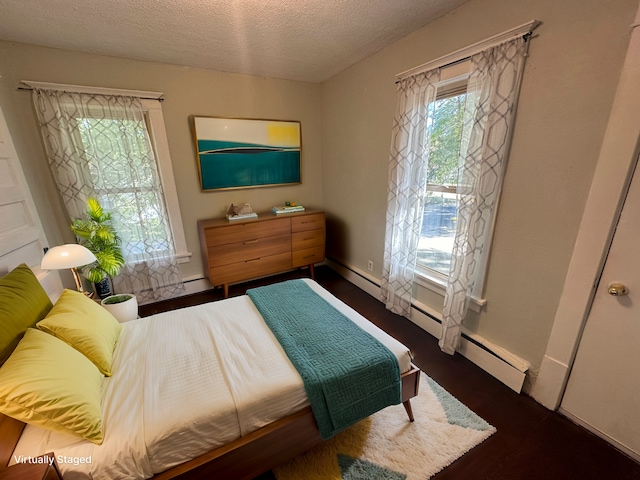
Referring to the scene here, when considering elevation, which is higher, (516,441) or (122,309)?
(122,309)

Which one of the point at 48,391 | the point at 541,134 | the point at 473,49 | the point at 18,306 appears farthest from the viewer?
the point at 473,49

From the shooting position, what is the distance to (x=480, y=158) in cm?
162

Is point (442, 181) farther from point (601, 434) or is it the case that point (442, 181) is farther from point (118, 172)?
point (118, 172)

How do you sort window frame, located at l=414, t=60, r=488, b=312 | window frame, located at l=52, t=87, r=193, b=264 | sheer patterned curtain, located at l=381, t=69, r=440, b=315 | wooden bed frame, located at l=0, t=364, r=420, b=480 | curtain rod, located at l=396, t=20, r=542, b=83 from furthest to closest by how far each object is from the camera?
window frame, located at l=52, t=87, r=193, b=264, sheer patterned curtain, located at l=381, t=69, r=440, b=315, window frame, located at l=414, t=60, r=488, b=312, curtain rod, located at l=396, t=20, r=542, b=83, wooden bed frame, located at l=0, t=364, r=420, b=480

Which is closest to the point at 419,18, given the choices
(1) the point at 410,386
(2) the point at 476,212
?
(2) the point at 476,212

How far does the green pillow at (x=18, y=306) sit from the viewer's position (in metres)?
1.05

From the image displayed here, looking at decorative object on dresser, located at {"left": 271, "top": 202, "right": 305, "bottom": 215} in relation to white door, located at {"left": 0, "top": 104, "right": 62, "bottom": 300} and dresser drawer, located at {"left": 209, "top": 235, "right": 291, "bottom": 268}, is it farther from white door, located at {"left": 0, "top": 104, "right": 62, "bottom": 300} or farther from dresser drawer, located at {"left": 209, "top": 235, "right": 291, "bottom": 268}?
white door, located at {"left": 0, "top": 104, "right": 62, "bottom": 300}

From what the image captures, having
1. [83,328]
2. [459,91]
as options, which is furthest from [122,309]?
[459,91]

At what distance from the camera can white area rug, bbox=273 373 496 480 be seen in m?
1.26

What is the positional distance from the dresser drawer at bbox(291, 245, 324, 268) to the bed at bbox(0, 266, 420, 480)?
1.63 metres

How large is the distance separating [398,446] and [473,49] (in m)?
2.34

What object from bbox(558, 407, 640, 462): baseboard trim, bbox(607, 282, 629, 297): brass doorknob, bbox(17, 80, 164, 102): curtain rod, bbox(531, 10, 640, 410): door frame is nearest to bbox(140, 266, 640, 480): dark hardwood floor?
bbox(558, 407, 640, 462): baseboard trim

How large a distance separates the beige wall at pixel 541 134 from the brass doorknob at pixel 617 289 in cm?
19

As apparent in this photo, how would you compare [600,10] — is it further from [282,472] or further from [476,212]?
[282,472]
